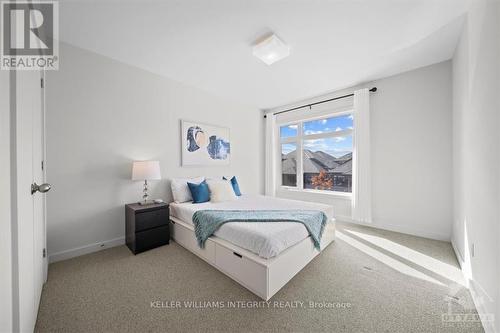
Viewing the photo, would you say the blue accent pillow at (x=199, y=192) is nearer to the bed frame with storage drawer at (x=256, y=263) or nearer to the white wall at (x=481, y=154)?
the bed frame with storage drawer at (x=256, y=263)

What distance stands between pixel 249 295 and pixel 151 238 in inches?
60.5

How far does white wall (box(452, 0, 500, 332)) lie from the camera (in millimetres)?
1170

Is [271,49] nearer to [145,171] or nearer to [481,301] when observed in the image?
[145,171]

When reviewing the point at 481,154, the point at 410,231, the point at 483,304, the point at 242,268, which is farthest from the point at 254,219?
the point at 410,231

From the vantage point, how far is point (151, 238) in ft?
7.92

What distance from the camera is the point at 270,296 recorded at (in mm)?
1543

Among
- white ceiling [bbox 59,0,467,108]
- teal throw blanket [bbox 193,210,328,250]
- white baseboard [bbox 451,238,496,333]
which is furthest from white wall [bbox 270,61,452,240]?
teal throw blanket [bbox 193,210,328,250]

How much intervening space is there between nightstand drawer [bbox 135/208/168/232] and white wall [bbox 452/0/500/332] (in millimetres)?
3030

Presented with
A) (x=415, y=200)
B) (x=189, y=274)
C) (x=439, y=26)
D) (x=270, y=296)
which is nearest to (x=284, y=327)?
(x=270, y=296)

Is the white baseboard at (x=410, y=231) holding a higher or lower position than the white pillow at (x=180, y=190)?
lower

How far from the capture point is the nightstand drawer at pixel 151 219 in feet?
7.63

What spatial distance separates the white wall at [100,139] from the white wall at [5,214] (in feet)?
5.42

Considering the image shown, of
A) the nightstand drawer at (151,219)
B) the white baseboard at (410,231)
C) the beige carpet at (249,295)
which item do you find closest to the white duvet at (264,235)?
the beige carpet at (249,295)

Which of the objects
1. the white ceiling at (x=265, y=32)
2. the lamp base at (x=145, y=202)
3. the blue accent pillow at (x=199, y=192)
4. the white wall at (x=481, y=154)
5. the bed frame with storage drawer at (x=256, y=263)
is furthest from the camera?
the blue accent pillow at (x=199, y=192)
